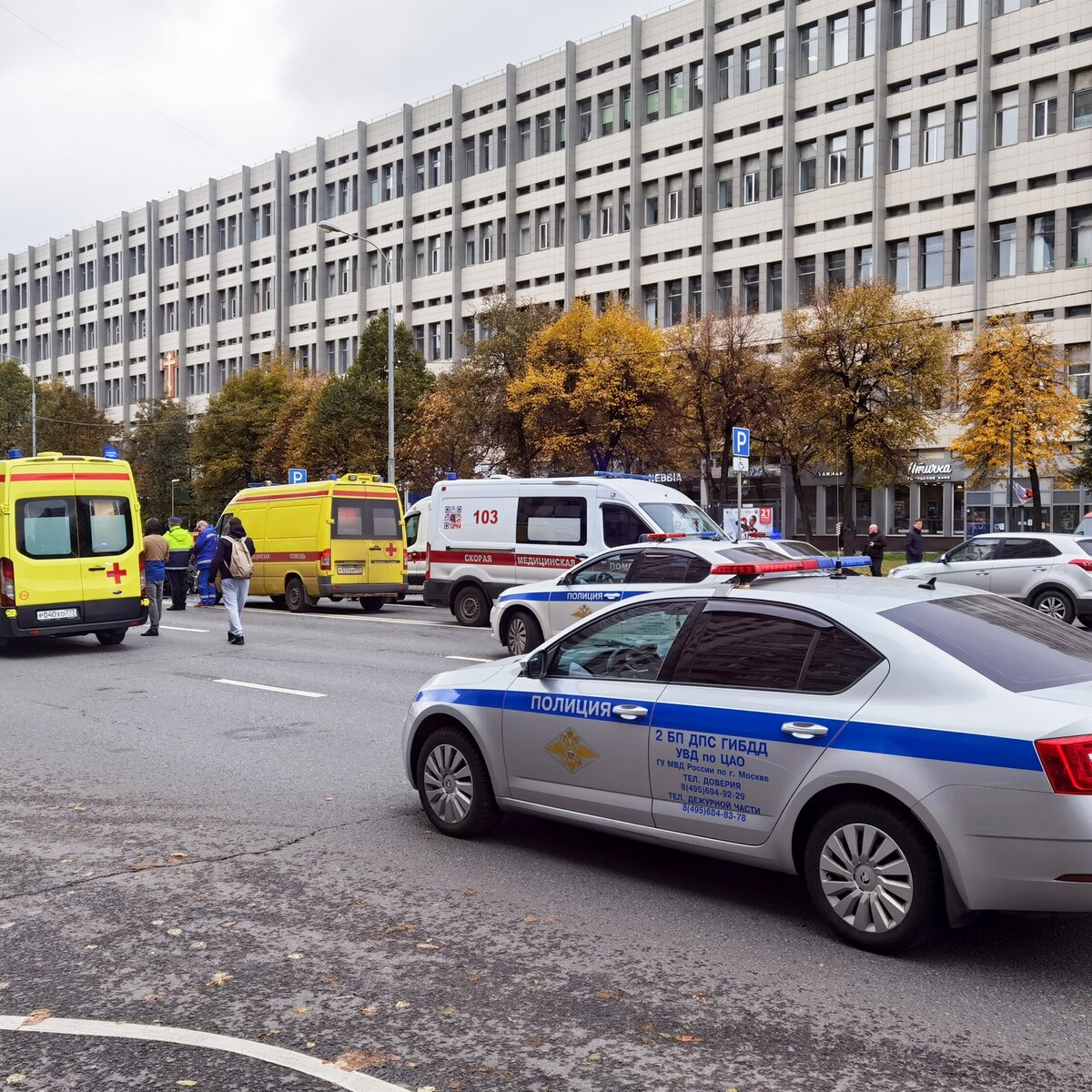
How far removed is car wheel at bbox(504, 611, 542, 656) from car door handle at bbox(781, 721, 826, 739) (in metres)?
9.13

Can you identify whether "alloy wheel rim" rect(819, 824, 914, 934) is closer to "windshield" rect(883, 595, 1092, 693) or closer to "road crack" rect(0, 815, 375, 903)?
"windshield" rect(883, 595, 1092, 693)

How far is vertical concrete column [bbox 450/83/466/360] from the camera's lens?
67625 mm

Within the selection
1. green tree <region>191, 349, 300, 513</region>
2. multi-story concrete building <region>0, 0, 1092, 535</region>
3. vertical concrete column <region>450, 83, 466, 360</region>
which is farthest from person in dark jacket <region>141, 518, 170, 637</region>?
vertical concrete column <region>450, 83, 466, 360</region>

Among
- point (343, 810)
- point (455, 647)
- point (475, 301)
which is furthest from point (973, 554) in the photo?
point (475, 301)

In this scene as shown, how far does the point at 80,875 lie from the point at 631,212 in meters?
56.9

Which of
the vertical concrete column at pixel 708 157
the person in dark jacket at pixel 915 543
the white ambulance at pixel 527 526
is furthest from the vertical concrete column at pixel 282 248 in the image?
the white ambulance at pixel 527 526

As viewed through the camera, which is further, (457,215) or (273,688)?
(457,215)

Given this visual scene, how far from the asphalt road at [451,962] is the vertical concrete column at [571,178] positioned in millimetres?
56056

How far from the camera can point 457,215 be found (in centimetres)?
6781

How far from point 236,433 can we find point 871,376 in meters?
37.5

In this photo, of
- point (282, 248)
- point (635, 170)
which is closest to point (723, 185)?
point (635, 170)

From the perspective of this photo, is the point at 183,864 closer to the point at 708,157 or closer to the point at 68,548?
the point at 68,548

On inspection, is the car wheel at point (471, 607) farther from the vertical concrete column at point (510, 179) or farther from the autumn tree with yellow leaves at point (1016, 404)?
the vertical concrete column at point (510, 179)

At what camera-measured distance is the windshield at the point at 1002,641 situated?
4656 millimetres
